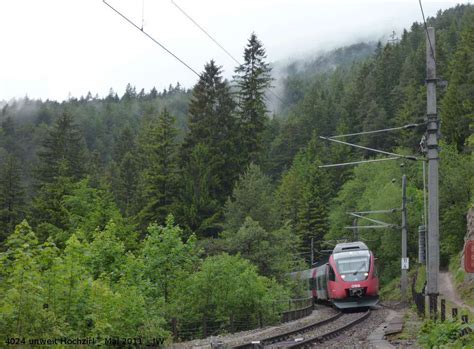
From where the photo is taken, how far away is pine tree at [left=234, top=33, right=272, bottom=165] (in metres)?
64.1

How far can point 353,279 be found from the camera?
3139 cm

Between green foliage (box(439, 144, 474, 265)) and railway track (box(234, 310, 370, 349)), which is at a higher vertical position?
green foliage (box(439, 144, 474, 265))

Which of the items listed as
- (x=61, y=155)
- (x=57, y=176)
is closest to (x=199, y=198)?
(x=57, y=176)

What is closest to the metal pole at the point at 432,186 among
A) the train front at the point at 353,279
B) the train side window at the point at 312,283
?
the train front at the point at 353,279

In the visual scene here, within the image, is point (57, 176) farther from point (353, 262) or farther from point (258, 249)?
point (353, 262)

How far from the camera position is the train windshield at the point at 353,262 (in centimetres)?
3156

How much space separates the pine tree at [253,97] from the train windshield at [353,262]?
30573 millimetres

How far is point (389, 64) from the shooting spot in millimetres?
113562

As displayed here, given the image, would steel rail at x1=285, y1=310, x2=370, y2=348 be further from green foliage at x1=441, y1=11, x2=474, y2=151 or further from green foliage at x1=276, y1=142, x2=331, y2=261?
green foliage at x1=441, y1=11, x2=474, y2=151

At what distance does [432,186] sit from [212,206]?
37301 millimetres

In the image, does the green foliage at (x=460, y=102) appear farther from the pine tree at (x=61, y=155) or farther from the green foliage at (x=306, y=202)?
the pine tree at (x=61, y=155)

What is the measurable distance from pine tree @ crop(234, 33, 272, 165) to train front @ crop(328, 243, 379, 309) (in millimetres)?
30533

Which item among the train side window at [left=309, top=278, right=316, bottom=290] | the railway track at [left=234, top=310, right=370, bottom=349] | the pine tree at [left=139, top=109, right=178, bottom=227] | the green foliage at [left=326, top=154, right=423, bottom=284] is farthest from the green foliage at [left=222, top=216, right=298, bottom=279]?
the pine tree at [left=139, top=109, right=178, bottom=227]

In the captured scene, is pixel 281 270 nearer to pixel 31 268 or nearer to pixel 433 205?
pixel 433 205
